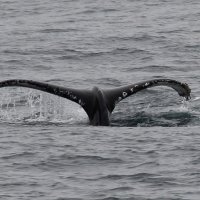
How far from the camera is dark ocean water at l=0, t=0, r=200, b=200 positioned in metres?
15.0

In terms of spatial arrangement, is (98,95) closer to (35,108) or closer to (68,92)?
(68,92)

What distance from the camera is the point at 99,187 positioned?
48.3ft

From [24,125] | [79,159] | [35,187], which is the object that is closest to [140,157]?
[79,159]

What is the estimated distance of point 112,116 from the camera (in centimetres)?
1992

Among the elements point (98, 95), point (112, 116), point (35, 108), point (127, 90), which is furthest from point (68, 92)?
point (35, 108)

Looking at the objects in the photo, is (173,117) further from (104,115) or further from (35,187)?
(35,187)

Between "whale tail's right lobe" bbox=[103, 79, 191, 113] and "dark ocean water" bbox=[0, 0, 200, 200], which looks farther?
"whale tail's right lobe" bbox=[103, 79, 191, 113]

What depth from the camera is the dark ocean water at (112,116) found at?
590 inches

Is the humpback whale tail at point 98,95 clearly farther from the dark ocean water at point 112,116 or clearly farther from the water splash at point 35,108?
the water splash at point 35,108

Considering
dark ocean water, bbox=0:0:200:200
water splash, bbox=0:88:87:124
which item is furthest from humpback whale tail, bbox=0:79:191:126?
water splash, bbox=0:88:87:124

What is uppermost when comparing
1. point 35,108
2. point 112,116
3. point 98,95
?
point 98,95

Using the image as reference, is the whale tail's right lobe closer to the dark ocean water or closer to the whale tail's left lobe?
the whale tail's left lobe

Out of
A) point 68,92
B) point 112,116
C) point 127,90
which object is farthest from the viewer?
point 112,116

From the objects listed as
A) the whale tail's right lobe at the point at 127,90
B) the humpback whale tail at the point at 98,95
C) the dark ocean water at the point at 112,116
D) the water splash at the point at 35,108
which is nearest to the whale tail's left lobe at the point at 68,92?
the humpback whale tail at the point at 98,95
